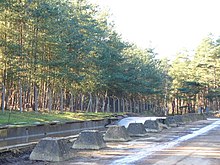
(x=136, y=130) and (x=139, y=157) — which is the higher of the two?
(x=136, y=130)

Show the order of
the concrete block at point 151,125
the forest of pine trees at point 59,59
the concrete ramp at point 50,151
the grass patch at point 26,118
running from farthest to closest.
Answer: the forest of pine trees at point 59,59 → the concrete block at point 151,125 → the grass patch at point 26,118 → the concrete ramp at point 50,151

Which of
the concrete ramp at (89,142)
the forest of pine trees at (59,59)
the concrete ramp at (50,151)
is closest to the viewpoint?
the concrete ramp at (50,151)

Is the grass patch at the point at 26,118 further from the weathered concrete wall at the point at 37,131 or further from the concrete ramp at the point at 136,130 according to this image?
the concrete ramp at the point at 136,130

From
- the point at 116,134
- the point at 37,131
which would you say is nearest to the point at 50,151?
the point at 116,134

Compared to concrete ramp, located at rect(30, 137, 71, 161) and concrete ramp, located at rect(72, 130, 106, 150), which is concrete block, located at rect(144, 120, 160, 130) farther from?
concrete ramp, located at rect(30, 137, 71, 161)

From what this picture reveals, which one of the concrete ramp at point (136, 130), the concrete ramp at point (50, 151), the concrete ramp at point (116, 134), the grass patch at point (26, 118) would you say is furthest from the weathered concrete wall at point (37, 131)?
the concrete ramp at point (50, 151)

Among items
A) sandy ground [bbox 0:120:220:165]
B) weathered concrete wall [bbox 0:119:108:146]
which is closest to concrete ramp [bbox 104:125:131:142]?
sandy ground [bbox 0:120:220:165]

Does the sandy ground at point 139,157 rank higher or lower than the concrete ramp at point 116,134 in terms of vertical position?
lower

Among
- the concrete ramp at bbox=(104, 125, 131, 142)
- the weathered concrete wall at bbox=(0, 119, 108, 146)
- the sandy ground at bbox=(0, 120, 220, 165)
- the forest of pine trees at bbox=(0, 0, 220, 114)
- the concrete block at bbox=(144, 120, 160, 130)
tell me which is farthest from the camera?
the forest of pine trees at bbox=(0, 0, 220, 114)

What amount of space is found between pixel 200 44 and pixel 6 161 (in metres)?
72.5

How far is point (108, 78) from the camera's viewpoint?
43719mm

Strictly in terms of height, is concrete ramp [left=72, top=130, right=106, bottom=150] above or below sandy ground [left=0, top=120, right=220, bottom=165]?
above

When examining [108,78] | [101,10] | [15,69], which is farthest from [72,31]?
[101,10]

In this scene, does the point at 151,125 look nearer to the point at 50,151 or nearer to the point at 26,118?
the point at 26,118
